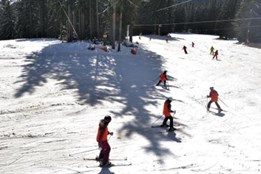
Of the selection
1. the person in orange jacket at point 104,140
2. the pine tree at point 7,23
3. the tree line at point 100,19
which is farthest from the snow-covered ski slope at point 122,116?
the pine tree at point 7,23

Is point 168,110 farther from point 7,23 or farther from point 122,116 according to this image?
point 7,23

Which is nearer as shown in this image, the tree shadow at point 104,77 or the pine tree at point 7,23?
the tree shadow at point 104,77

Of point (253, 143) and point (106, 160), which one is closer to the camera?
point (106, 160)

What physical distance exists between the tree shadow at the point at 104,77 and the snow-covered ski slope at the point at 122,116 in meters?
0.07

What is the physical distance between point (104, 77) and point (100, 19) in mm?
36749

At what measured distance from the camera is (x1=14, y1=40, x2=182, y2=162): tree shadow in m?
20.1

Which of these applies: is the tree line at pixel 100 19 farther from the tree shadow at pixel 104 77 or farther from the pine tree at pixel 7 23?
the tree shadow at pixel 104 77

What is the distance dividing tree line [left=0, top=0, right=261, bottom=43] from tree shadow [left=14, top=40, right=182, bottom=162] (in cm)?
704

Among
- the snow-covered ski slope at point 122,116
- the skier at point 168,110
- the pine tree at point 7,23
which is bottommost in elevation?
the snow-covered ski slope at point 122,116

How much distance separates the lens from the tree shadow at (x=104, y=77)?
20109mm

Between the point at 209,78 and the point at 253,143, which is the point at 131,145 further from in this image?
the point at 209,78

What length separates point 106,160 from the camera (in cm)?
1270

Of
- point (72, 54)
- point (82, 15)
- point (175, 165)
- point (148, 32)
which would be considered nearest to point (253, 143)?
point (175, 165)

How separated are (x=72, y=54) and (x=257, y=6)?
45.9 meters
